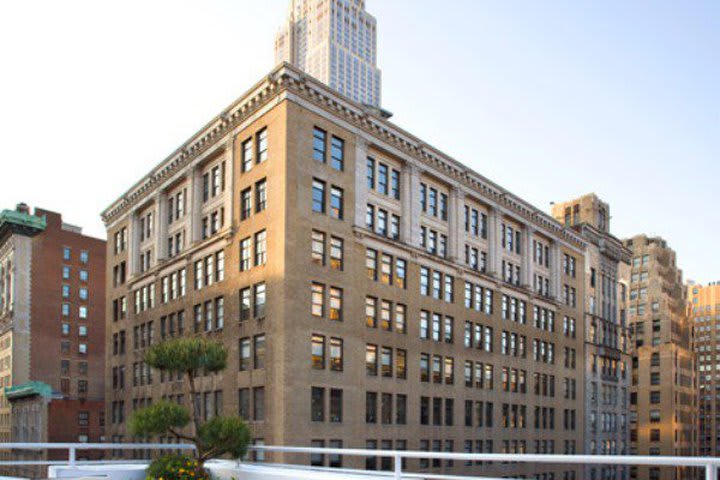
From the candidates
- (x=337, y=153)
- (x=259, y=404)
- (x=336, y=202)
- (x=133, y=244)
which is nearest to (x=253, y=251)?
(x=336, y=202)

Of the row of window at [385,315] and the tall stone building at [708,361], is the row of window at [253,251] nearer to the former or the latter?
the row of window at [385,315]

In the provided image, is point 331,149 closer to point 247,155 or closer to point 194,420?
point 247,155

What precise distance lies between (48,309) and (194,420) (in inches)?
3988

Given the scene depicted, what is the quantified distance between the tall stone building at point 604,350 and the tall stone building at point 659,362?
102 feet

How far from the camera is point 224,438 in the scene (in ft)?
58.0

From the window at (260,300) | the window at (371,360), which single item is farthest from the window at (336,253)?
the window at (371,360)

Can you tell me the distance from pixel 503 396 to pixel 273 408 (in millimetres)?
26797

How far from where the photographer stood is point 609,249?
83188mm

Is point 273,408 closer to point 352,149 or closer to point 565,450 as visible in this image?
point 352,149

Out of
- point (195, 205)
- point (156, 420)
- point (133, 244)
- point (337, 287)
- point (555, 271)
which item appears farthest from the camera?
point (555, 271)

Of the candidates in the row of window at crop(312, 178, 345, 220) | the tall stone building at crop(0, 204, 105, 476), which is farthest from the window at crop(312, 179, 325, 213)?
the tall stone building at crop(0, 204, 105, 476)

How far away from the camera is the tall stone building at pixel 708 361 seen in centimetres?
16450

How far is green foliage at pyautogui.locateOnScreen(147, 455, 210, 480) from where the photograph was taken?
615 inches

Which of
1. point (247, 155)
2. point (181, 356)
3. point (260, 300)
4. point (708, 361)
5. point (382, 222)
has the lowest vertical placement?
point (708, 361)
